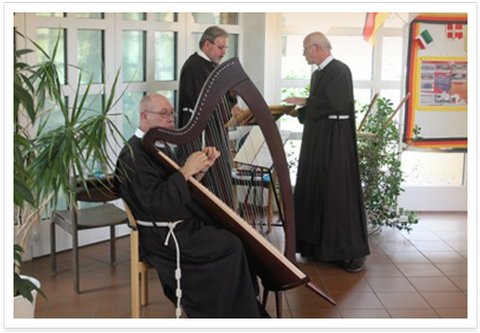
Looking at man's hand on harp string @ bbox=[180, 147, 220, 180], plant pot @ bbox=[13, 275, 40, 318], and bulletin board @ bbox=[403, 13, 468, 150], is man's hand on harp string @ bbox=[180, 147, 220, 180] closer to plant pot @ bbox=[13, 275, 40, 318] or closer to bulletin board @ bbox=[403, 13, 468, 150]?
plant pot @ bbox=[13, 275, 40, 318]

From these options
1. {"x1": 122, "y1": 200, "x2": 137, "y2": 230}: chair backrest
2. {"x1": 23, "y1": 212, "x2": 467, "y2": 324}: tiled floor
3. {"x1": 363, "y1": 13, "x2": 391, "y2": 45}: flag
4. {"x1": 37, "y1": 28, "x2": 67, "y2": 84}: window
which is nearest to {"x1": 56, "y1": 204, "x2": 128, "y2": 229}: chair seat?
{"x1": 23, "y1": 212, "x2": 467, "y2": 324}: tiled floor

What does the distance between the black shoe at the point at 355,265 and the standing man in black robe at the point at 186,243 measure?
4.10 ft

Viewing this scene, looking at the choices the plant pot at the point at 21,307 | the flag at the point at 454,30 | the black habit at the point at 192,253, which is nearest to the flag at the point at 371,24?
the flag at the point at 454,30

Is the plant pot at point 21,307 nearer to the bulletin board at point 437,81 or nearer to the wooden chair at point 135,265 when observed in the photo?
the wooden chair at point 135,265

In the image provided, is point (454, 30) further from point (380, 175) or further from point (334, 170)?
point (334, 170)

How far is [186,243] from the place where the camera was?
3.42 metres

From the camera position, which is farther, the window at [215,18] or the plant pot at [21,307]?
the window at [215,18]

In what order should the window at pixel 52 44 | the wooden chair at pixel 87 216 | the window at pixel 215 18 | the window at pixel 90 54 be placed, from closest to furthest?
the wooden chair at pixel 87 216 → the window at pixel 52 44 → the window at pixel 90 54 → the window at pixel 215 18

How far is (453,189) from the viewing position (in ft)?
20.6

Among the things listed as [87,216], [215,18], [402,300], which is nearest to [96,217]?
[87,216]

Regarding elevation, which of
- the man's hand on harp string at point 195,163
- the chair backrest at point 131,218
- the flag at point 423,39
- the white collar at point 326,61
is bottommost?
the chair backrest at point 131,218

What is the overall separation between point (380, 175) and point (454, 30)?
1433mm

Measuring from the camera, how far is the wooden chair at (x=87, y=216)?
4.13 meters

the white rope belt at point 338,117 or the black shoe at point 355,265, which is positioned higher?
the white rope belt at point 338,117
